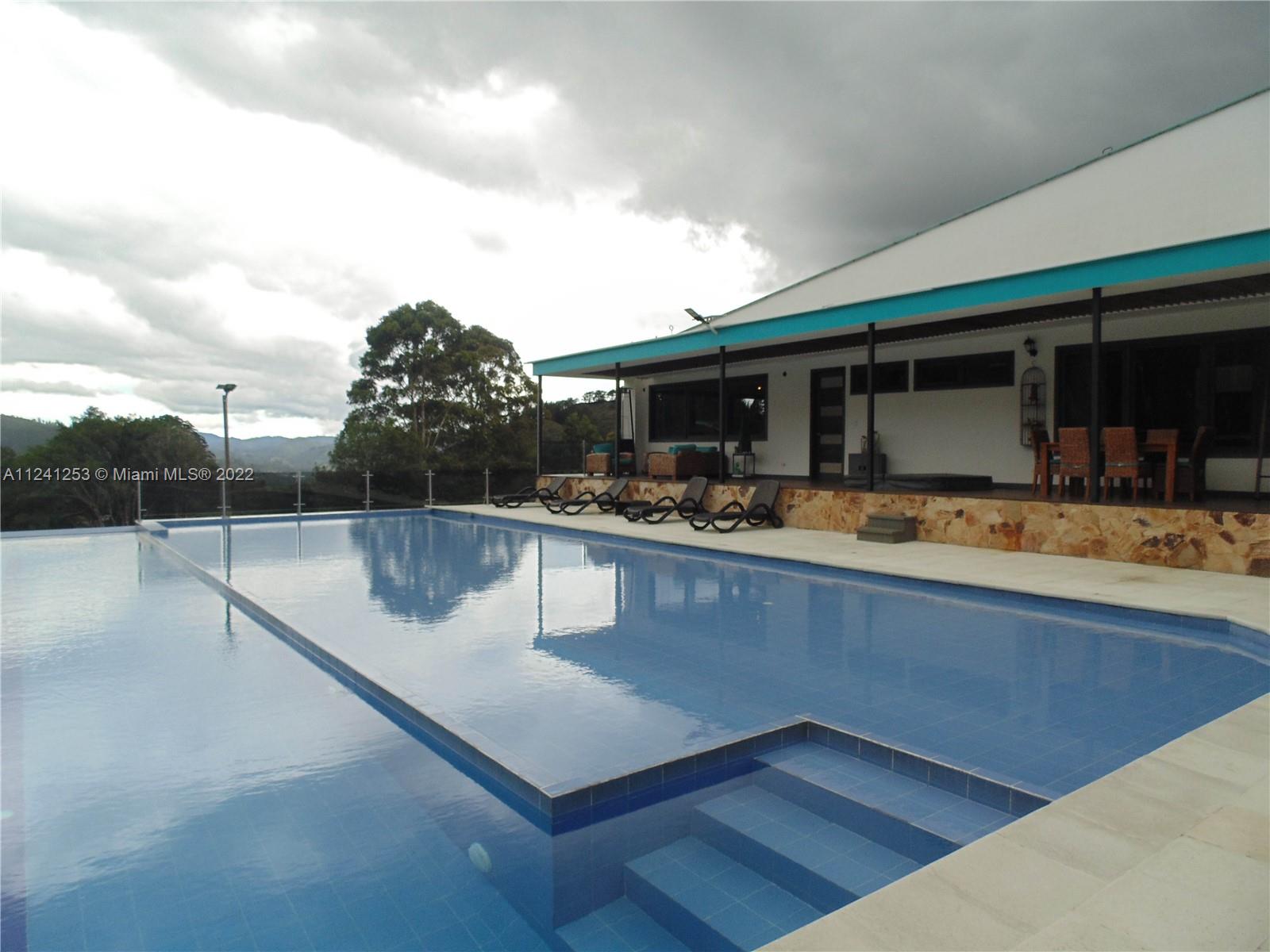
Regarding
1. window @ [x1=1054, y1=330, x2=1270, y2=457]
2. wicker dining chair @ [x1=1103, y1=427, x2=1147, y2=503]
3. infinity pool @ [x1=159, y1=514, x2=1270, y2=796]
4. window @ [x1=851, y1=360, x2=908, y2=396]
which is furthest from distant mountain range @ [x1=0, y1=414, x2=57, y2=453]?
window @ [x1=1054, y1=330, x2=1270, y2=457]

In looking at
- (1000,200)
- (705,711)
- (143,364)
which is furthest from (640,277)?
(705,711)

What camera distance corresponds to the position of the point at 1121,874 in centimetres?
210

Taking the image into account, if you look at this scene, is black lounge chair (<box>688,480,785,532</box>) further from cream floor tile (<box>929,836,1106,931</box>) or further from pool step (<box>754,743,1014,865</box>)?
cream floor tile (<box>929,836,1106,931</box>)

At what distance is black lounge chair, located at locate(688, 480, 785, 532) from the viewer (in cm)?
1134

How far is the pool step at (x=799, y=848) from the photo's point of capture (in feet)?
8.32

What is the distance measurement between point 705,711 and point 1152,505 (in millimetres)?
6364

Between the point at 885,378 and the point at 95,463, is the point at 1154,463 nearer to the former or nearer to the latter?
the point at 885,378

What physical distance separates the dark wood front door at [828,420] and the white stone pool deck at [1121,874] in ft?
34.5

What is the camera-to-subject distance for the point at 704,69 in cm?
1088

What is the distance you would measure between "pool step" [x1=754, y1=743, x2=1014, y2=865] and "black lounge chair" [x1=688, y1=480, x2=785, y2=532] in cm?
782

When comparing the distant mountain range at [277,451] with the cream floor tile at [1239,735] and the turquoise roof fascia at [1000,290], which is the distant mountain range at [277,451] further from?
the cream floor tile at [1239,735]

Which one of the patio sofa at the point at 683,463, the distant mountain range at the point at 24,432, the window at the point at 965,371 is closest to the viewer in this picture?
the window at the point at 965,371

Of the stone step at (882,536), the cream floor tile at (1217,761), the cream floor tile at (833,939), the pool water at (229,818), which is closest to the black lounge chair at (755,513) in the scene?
the stone step at (882,536)

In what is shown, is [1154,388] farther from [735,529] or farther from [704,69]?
[704,69]
